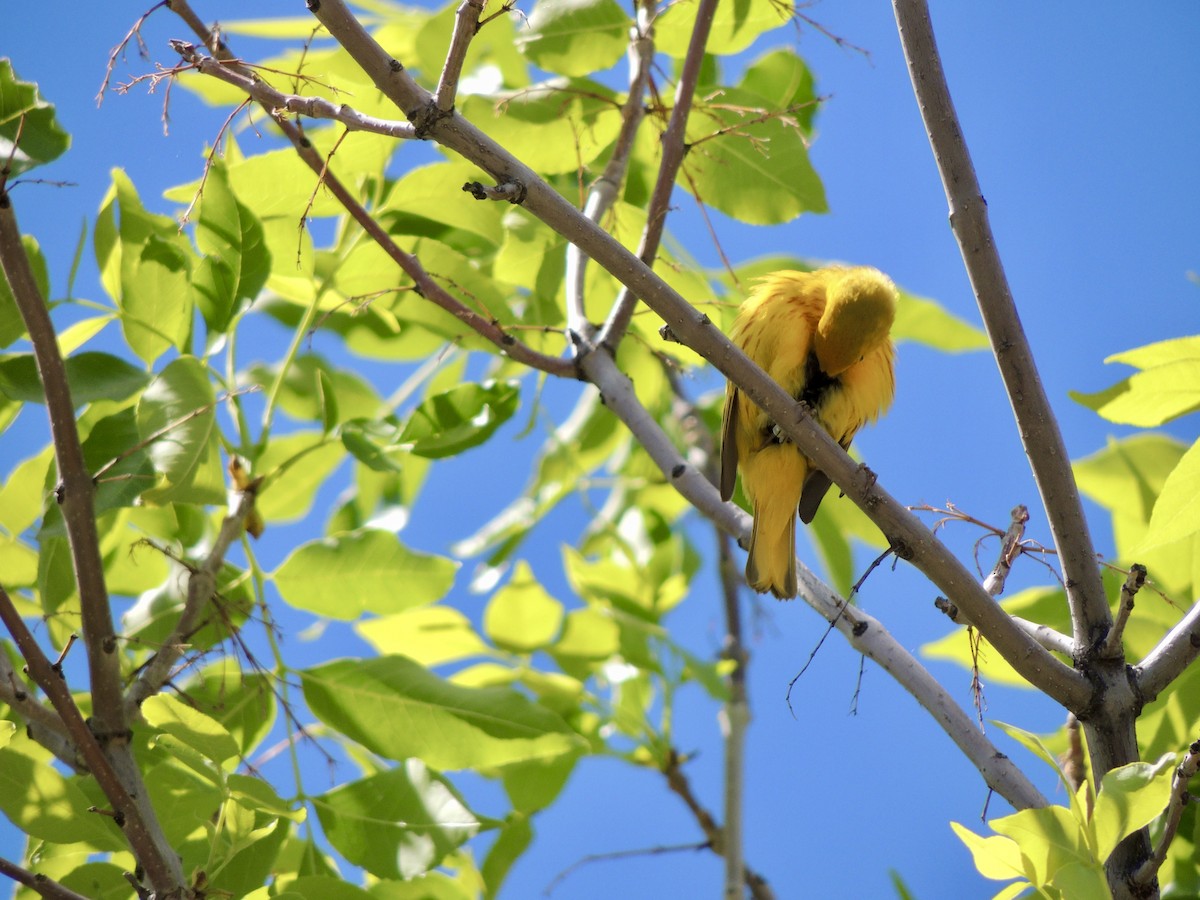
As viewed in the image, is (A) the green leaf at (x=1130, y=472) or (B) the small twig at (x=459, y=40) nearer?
(B) the small twig at (x=459, y=40)

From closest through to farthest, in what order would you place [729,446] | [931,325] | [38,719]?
[38,719], [931,325], [729,446]

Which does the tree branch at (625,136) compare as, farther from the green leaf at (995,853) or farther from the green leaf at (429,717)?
the green leaf at (995,853)

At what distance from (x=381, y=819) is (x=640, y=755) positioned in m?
0.68

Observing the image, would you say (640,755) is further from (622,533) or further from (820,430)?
(820,430)

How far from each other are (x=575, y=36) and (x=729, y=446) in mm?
675

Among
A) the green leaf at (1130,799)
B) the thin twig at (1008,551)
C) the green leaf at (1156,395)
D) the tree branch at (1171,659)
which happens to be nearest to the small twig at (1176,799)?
the green leaf at (1130,799)

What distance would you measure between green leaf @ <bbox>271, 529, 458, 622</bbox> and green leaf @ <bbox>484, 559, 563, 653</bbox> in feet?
1.07

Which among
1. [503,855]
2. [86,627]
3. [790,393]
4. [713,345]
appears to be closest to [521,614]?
[503,855]

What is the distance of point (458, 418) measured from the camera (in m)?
1.40

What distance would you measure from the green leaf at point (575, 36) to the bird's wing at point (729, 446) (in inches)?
22.1

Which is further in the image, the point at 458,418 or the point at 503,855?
the point at 503,855

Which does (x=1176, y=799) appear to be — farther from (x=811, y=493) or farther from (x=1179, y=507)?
(x=811, y=493)

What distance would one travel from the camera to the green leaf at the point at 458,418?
137cm

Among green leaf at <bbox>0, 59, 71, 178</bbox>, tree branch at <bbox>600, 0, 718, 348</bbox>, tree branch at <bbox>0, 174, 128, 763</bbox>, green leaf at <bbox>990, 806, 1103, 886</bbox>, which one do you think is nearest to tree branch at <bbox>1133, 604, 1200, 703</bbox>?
green leaf at <bbox>990, 806, 1103, 886</bbox>
